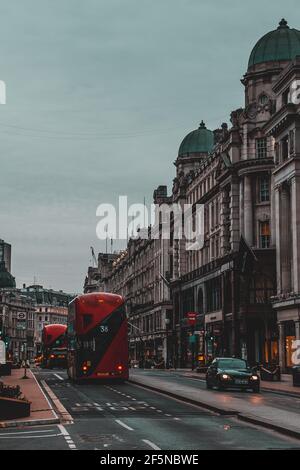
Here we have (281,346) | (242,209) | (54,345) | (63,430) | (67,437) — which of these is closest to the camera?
(67,437)

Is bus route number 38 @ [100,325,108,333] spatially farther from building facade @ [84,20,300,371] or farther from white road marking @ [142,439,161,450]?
white road marking @ [142,439,161,450]

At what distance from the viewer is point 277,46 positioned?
79.7 metres

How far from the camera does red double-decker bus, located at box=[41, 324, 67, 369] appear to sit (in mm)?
78312

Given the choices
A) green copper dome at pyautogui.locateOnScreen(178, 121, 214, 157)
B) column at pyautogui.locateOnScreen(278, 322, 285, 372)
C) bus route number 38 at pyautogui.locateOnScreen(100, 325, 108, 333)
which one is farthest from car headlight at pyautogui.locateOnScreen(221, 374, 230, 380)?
green copper dome at pyautogui.locateOnScreen(178, 121, 214, 157)

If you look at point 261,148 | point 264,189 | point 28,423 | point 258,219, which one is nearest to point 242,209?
point 258,219

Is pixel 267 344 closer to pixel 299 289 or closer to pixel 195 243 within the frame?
pixel 299 289

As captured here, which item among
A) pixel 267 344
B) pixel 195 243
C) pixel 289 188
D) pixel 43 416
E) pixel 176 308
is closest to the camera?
pixel 43 416

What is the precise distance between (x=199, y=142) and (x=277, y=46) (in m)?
31.6

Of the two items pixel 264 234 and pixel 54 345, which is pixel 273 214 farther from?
pixel 54 345

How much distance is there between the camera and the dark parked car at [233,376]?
41.1m

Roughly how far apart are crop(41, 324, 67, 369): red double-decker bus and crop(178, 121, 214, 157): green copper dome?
38757mm

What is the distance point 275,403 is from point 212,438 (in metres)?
14.4
